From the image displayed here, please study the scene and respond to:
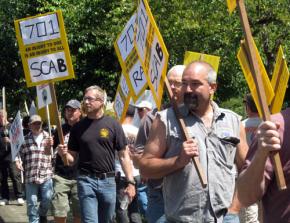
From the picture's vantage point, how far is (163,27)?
58.8ft

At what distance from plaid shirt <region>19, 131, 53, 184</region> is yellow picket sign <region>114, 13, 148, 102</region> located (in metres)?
2.93

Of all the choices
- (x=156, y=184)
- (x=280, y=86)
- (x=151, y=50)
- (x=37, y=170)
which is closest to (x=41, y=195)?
(x=37, y=170)

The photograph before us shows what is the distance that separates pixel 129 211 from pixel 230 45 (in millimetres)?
9192

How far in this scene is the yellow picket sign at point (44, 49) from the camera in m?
9.11

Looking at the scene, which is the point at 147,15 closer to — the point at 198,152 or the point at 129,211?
the point at 198,152

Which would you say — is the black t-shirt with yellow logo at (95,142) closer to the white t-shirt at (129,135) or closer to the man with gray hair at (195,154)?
the white t-shirt at (129,135)

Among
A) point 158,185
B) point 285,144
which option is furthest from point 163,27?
point 285,144

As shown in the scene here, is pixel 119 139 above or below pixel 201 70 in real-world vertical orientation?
below

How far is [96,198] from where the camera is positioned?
8.12 meters

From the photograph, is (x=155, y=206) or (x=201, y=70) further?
(x=155, y=206)

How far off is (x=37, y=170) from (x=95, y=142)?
2.59 metres

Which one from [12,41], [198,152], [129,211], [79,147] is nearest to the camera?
[198,152]

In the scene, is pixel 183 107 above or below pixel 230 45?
below

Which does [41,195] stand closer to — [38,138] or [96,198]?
[38,138]
